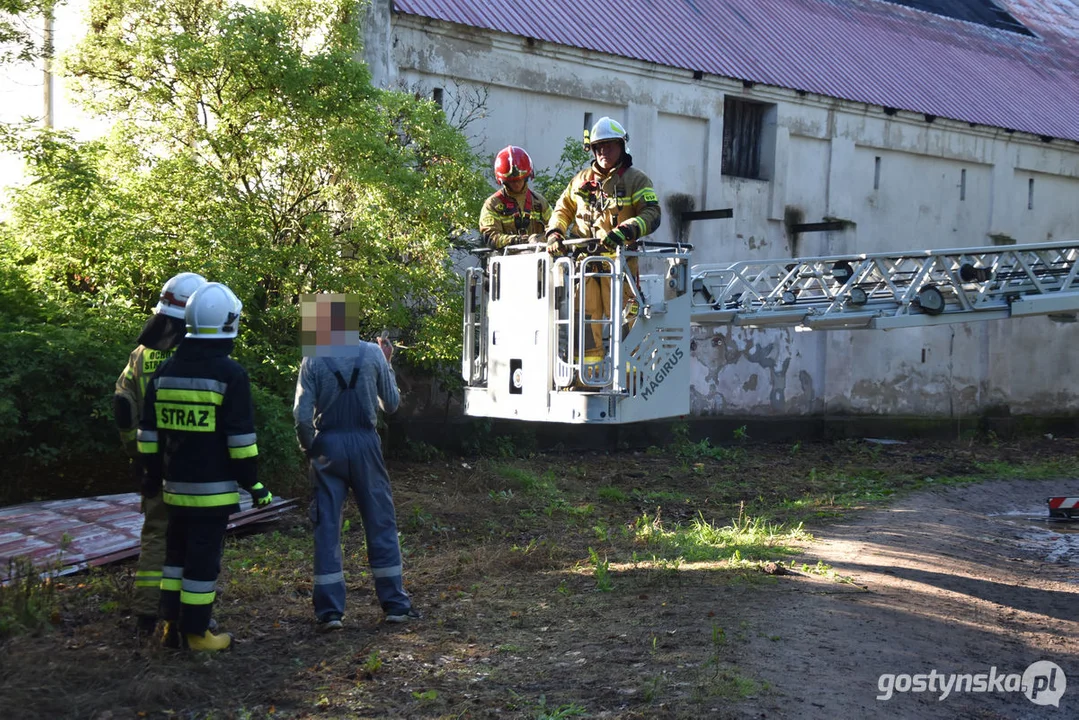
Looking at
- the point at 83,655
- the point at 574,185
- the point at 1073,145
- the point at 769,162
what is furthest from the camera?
the point at 1073,145

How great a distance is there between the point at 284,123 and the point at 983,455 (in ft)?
44.7

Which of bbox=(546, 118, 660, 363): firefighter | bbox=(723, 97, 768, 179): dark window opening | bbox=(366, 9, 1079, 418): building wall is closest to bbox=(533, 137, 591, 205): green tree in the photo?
bbox=(366, 9, 1079, 418): building wall

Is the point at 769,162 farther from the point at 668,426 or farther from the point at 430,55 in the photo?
the point at 430,55

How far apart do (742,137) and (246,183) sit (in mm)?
11333

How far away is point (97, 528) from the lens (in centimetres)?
880

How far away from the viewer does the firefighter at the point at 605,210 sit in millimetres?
8680

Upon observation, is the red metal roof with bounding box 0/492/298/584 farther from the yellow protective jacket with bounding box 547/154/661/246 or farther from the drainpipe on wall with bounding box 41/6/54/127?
the drainpipe on wall with bounding box 41/6/54/127

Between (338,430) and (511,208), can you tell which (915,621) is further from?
(511,208)

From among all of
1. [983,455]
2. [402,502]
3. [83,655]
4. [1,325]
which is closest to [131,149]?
[1,325]

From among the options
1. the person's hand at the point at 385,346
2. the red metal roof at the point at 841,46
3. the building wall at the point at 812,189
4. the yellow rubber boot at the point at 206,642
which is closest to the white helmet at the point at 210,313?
the person's hand at the point at 385,346

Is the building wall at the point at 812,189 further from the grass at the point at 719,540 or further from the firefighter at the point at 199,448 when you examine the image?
the firefighter at the point at 199,448

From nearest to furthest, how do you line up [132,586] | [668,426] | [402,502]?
[132,586], [402,502], [668,426]

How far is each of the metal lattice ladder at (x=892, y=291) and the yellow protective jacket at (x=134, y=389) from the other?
640 centimetres

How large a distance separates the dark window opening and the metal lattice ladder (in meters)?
6.32
